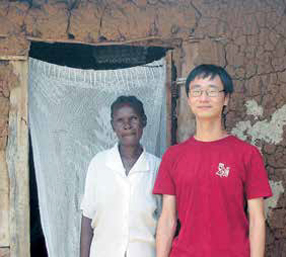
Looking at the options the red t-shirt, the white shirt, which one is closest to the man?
the red t-shirt

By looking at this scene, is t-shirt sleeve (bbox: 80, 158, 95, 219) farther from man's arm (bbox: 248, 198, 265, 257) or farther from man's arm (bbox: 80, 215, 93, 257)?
man's arm (bbox: 248, 198, 265, 257)

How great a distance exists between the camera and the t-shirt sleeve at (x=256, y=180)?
107 inches

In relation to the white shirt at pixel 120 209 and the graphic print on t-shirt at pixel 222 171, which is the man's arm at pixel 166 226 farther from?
the graphic print on t-shirt at pixel 222 171

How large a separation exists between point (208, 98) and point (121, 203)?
0.77 m

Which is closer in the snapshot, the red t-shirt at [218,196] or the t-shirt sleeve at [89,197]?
the red t-shirt at [218,196]

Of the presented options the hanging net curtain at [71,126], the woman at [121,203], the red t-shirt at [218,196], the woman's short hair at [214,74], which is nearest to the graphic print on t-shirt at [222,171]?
the red t-shirt at [218,196]

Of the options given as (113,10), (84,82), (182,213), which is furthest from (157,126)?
(182,213)

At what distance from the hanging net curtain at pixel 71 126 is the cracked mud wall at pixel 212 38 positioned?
179 millimetres

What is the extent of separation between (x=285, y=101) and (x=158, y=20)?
1006mm

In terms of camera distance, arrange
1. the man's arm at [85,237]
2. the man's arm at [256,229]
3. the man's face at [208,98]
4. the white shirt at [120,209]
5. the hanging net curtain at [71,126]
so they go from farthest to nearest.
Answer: the hanging net curtain at [71,126], the man's arm at [85,237], the white shirt at [120,209], the man's face at [208,98], the man's arm at [256,229]

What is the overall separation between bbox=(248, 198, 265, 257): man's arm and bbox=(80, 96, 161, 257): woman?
62cm

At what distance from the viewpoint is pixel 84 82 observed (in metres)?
3.75

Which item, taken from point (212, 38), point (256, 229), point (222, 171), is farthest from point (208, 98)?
point (212, 38)

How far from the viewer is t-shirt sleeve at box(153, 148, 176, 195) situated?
2887mm
